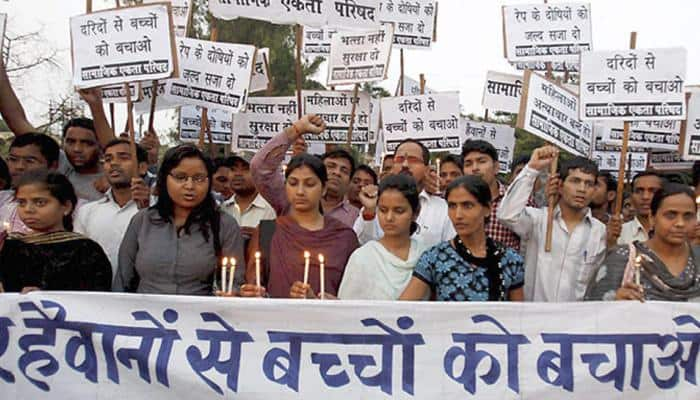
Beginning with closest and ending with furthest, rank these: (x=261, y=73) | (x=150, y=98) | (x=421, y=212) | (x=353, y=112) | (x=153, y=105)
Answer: (x=421, y=212) < (x=153, y=105) < (x=353, y=112) < (x=150, y=98) < (x=261, y=73)

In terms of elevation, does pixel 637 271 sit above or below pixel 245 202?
below

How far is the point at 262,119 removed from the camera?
788 centimetres

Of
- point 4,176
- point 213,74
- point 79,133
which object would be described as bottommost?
point 4,176

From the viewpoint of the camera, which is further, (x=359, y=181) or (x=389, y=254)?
(x=359, y=181)

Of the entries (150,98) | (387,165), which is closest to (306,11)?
(387,165)

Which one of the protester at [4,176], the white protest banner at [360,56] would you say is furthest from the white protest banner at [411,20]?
the protester at [4,176]

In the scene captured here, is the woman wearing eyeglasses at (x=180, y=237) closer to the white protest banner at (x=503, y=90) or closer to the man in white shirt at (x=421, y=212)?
the man in white shirt at (x=421, y=212)

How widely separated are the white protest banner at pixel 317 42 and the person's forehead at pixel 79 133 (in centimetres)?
531

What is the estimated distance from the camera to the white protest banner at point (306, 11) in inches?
267

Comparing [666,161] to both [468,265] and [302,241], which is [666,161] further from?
[302,241]

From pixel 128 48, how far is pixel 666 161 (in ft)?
19.2

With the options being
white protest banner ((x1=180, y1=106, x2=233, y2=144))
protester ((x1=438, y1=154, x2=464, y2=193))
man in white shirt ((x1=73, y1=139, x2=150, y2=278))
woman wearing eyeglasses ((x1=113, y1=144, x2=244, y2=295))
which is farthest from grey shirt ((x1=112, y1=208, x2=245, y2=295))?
white protest banner ((x1=180, y1=106, x2=233, y2=144))

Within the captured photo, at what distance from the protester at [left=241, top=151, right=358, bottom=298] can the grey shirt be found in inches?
7.9

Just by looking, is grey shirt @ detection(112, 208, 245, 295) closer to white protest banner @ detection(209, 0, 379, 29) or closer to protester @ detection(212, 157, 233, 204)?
protester @ detection(212, 157, 233, 204)
